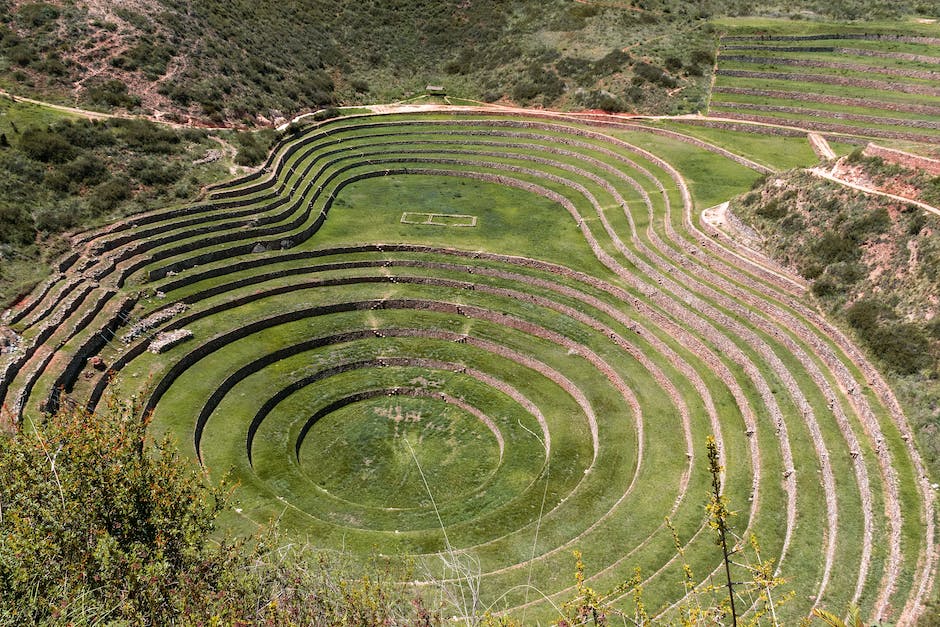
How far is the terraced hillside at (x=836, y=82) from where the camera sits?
5256cm

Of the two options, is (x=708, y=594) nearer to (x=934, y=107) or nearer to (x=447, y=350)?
(x=447, y=350)

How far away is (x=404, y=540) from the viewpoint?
22750 millimetres

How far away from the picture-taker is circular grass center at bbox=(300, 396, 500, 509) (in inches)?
1057

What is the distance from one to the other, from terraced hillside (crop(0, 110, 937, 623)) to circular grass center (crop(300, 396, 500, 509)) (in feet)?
0.38

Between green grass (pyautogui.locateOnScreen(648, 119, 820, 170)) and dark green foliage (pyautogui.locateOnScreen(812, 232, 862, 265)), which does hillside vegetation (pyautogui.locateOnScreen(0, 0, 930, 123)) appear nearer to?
green grass (pyautogui.locateOnScreen(648, 119, 820, 170))

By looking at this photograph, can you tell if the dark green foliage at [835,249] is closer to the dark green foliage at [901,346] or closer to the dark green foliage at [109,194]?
the dark green foliage at [901,346]

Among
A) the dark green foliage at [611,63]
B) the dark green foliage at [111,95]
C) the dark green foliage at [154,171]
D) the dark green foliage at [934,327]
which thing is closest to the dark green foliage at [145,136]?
the dark green foliage at [154,171]

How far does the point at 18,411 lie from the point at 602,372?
26.2 m

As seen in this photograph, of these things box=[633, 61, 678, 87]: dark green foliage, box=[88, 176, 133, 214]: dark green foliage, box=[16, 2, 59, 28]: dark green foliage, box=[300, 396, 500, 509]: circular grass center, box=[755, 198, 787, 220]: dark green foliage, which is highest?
box=[16, 2, 59, 28]: dark green foliage

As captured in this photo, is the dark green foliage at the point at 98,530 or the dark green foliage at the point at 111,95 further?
the dark green foliage at the point at 111,95

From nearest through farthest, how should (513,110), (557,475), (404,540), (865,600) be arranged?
(865,600) < (404,540) < (557,475) < (513,110)

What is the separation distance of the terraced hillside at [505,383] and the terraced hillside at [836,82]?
45.7 ft

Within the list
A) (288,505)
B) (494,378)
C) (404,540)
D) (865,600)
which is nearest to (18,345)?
(288,505)

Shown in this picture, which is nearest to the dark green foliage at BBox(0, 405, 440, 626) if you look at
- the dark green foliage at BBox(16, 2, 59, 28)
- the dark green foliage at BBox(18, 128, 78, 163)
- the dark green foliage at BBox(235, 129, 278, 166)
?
the dark green foliage at BBox(18, 128, 78, 163)
